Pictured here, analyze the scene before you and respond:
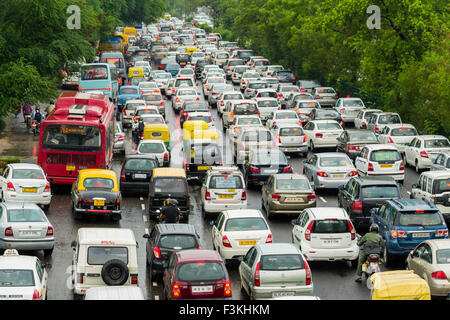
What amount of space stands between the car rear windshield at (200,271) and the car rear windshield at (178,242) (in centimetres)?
317

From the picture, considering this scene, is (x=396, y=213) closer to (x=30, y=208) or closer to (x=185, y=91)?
(x=30, y=208)

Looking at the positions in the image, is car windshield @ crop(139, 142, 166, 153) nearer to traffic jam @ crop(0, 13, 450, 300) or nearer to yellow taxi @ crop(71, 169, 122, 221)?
traffic jam @ crop(0, 13, 450, 300)

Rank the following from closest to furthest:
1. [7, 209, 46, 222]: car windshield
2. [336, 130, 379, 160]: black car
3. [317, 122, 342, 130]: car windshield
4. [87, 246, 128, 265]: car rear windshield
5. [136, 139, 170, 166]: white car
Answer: [87, 246, 128, 265]: car rear windshield < [7, 209, 46, 222]: car windshield < [136, 139, 170, 166]: white car < [336, 130, 379, 160]: black car < [317, 122, 342, 130]: car windshield

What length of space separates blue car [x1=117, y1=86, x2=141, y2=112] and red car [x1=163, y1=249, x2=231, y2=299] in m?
38.9

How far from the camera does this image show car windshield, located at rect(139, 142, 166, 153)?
125 feet

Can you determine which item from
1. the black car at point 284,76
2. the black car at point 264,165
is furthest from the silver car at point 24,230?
the black car at point 284,76

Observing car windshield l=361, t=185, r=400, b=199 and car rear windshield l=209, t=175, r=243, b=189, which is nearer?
car windshield l=361, t=185, r=400, b=199

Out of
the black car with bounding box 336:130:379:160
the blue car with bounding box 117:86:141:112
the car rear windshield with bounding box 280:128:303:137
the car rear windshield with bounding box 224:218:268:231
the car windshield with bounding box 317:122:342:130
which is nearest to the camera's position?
the car rear windshield with bounding box 224:218:268:231

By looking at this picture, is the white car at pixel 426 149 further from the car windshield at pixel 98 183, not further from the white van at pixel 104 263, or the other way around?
the white van at pixel 104 263

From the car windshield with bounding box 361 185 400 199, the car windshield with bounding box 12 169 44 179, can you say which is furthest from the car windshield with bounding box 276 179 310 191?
the car windshield with bounding box 12 169 44 179

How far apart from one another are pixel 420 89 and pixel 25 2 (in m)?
22.0

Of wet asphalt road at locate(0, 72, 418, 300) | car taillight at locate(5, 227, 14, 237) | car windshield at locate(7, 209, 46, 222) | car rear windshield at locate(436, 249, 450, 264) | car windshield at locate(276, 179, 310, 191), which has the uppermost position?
car rear windshield at locate(436, 249, 450, 264)

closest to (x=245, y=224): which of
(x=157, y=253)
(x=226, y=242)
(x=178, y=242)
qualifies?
(x=226, y=242)

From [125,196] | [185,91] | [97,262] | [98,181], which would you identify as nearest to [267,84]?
[185,91]
